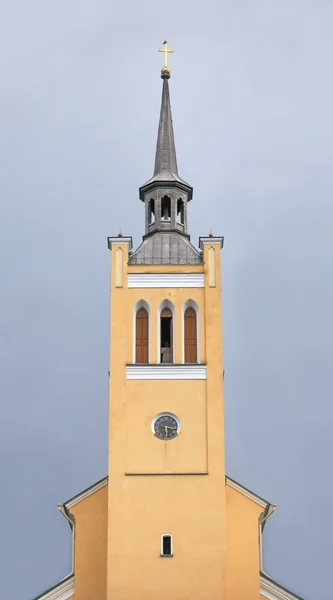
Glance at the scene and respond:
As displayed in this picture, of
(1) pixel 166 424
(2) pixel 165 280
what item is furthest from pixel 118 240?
(1) pixel 166 424

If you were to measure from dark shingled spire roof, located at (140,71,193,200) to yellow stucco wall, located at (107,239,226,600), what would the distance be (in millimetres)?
4739

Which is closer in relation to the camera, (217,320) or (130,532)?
(130,532)

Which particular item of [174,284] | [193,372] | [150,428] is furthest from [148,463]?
[174,284]

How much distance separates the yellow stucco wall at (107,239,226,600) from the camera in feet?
97.9

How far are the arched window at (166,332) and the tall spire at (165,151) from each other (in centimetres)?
539

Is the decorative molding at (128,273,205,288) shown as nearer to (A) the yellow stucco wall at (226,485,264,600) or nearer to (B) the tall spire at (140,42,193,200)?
(B) the tall spire at (140,42,193,200)

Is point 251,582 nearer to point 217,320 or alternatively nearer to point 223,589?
point 223,589

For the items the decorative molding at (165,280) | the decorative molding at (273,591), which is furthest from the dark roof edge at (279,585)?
the decorative molding at (165,280)

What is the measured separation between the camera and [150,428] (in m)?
31.2

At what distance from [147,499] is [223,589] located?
3255mm

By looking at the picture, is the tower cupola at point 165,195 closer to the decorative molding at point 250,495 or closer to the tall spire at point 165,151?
the tall spire at point 165,151

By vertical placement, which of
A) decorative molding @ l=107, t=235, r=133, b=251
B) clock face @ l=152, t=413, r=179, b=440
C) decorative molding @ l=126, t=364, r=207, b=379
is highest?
decorative molding @ l=107, t=235, r=133, b=251

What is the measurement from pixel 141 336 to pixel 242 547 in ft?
22.8

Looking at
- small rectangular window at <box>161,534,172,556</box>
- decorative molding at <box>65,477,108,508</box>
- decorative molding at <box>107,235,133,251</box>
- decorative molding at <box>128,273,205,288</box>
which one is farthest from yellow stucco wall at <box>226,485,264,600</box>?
decorative molding at <box>107,235,133,251</box>
